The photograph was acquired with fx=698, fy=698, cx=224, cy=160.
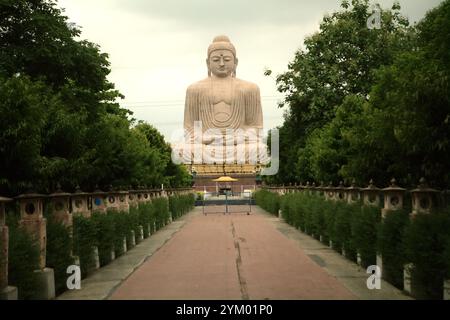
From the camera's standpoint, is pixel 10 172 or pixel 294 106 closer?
pixel 10 172

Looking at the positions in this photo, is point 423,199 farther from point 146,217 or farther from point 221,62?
point 221,62

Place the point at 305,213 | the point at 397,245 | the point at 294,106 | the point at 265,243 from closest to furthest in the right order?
the point at 397,245 < the point at 265,243 < the point at 305,213 < the point at 294,106

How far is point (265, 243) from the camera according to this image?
61.6ft

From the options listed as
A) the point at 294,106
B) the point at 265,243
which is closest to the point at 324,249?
the point at 265,243

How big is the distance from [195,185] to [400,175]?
167 ft

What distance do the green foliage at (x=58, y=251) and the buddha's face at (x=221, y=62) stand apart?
53726mm

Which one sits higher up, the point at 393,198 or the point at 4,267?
the point at 393,198

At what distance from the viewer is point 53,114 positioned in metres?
16.5

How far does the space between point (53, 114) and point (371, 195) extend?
7610 mm

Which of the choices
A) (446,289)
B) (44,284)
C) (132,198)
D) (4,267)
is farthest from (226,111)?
(4,267)

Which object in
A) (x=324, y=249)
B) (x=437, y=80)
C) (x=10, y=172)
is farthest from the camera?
(x=324, y=249)

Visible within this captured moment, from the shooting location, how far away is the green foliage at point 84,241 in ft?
39.2

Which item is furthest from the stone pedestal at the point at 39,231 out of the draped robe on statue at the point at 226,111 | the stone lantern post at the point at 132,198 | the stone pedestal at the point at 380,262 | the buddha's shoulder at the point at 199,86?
the buddha's shoulder at the point at 199,86
